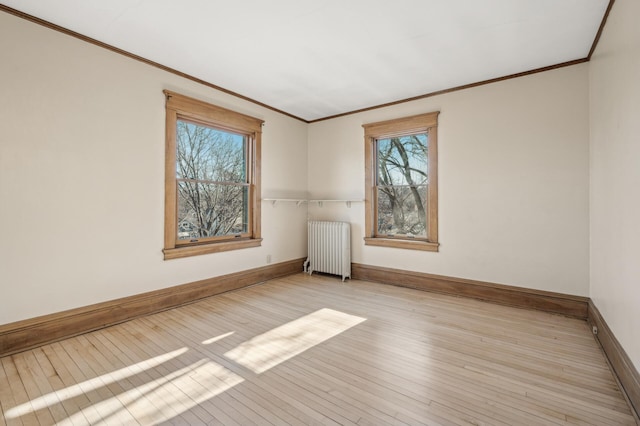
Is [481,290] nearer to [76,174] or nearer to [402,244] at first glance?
[402,244]

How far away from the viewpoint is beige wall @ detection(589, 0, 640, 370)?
180 cm

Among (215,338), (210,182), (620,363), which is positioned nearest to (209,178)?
(210,182)

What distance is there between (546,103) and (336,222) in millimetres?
3076

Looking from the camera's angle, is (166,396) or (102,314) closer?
(166,396)

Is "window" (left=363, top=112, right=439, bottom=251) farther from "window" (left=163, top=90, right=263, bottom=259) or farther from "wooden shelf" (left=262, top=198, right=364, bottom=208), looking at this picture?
"window" (left=163, top=90, right=263, bottom=259)

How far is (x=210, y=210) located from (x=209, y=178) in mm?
423

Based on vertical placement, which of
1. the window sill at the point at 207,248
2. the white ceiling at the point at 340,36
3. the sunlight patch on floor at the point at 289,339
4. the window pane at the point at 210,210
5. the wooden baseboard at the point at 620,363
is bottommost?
the sunlight patch on floor at the point at 289,339

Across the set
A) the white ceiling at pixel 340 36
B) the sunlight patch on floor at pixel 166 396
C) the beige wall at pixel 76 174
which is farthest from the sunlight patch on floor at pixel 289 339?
the white ceiling at pixel 340 36

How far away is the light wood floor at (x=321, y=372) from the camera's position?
5.60 ft

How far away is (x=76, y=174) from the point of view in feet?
8.97

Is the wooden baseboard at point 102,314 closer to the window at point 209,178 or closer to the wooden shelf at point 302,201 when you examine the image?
the window at point 209,178

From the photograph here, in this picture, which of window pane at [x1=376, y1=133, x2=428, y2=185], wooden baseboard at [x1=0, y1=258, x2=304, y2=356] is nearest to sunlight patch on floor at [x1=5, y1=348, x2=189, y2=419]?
wooden baseboard at [x1=0, y1=258, x2=304, y2=356]

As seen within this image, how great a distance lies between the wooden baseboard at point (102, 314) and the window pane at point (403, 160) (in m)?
2.63

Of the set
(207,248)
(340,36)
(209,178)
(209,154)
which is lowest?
(207,248)
